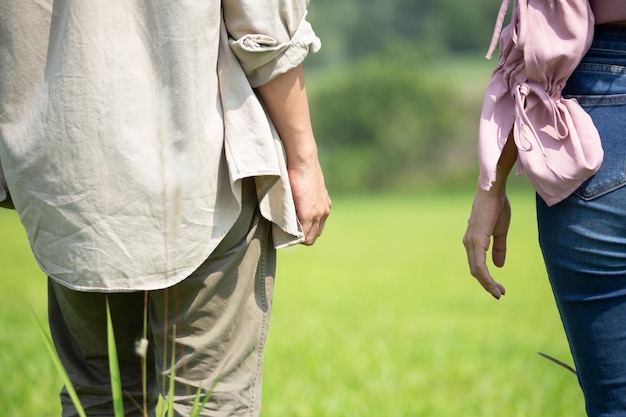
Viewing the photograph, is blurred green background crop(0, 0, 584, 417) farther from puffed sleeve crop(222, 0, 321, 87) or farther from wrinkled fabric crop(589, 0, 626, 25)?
wrinkled fabric crop(589, 0, 626, 25)

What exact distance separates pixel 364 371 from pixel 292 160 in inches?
115

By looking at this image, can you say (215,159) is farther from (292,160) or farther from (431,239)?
(431,239)

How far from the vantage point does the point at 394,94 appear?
4703cm

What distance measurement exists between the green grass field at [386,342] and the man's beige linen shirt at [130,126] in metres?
0.23

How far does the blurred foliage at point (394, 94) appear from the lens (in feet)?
138

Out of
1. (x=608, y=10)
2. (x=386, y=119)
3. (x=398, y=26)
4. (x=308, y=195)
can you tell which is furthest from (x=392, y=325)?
(x=398, y=26)

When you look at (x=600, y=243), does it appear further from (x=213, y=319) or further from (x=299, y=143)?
(x=213, y=319)

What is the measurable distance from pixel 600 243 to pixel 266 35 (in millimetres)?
737

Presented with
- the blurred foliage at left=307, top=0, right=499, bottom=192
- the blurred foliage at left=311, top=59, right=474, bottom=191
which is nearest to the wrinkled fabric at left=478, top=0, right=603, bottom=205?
the blurred foliage at left=307, top=0, right=499, bottom=192

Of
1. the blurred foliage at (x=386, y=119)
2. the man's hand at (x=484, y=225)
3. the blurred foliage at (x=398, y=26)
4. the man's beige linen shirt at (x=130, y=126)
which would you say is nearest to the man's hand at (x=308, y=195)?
the man's beige linen shirt at (x=130, y=126)

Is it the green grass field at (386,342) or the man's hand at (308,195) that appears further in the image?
the green grass field at (386,342)

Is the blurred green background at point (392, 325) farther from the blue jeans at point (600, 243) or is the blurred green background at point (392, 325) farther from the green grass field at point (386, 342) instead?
the blue jeans at point (600, 243)

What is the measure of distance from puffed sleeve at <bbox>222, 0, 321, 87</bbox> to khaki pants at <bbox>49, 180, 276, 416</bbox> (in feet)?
0.94

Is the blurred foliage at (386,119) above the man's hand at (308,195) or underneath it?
underneath
